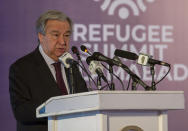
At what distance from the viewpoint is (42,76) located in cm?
312

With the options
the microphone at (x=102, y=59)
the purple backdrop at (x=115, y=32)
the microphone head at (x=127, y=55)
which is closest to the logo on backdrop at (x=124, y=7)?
the purple backdrop at (x=115, y=32)

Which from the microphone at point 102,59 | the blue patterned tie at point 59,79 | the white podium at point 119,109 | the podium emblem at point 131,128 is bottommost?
the podium emblem at point 131,128

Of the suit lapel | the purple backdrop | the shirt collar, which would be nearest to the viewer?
the suit lapel

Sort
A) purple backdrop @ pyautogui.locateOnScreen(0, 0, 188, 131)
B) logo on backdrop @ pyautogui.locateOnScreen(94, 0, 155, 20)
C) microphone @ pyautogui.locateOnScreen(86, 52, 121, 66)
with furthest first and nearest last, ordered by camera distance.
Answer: logo on backdrop @ pyautogui.locateOnScreen(94, 0, 155, 20) → purple backdrop @ pyautogui.locateOnScreen(0, 0, 188, 131) → microphone @ pyautogui.locateOnScreen(86, 52, 121, 66)

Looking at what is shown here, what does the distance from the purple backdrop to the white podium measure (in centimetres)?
224

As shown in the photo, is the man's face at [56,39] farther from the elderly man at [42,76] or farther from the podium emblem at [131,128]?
the podium emblem at [131,128]

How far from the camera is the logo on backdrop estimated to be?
15.5 ft

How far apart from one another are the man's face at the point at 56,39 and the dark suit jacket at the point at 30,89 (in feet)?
0.28

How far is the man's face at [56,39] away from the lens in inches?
129

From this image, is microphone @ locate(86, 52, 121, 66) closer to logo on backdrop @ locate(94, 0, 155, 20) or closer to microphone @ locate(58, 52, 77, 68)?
microphone @ locate(58, 52, 77, 68)

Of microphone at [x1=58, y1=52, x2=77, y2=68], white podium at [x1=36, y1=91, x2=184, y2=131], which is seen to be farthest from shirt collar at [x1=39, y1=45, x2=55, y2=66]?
white podium at [x1=36, y1=91, x2=184, y2=131]

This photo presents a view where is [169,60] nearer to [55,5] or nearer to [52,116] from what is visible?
[55,5]

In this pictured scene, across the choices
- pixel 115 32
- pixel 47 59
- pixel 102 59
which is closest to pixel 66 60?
pixel 102 59

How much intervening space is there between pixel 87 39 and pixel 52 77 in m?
1.55
